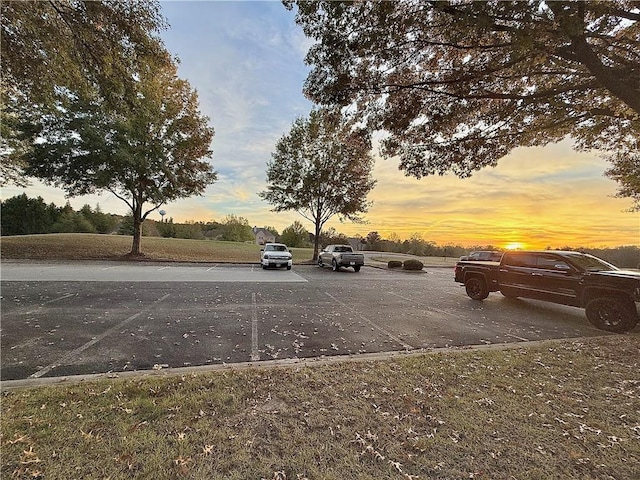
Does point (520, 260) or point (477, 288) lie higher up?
point (520, 260)

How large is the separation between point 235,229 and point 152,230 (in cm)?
1812

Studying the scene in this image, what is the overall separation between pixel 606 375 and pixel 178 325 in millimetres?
6926

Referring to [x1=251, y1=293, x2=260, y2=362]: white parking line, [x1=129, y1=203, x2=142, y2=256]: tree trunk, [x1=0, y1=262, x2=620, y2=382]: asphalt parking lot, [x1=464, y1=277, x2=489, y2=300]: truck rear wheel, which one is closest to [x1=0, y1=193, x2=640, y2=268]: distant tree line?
[x1=464, y1=277, x2=489, y2=300]: truck rear wheel

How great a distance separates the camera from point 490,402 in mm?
3102

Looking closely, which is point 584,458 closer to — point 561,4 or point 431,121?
point 561,4

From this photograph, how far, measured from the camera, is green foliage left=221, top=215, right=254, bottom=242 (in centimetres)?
6212

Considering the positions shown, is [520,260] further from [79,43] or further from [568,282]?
[79,43]

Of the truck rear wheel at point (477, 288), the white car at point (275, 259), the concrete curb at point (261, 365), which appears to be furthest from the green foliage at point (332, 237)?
the concrete curb at point (261, 365)

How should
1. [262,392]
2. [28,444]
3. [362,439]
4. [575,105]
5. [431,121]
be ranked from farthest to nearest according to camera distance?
1. [431,121]
2. [575,105]
3. [262,392]
4. [362,439]
5. [28,444]

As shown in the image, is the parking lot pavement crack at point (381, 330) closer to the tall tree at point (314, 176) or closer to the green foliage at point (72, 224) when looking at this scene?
the tall tree at point (314, 176)

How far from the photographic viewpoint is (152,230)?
1857 inches

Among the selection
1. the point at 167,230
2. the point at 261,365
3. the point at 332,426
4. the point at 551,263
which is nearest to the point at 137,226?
the point at 261,365

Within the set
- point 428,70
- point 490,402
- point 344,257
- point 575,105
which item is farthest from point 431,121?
point 344,257

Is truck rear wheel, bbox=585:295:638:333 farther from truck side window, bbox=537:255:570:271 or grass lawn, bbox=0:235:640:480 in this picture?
grass lawn, bbox=0:235:640:480
